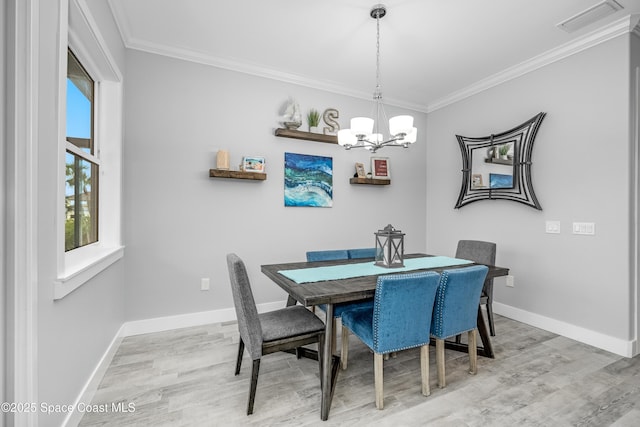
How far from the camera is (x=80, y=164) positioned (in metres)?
2.02

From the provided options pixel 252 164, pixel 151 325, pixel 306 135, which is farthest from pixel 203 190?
pixel 151 325

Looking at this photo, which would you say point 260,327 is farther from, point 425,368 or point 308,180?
point 308,180

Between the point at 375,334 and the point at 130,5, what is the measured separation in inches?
120

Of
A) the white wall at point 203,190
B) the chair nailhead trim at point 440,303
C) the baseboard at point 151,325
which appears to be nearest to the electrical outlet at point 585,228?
the chair nailhead trim at point 440,303

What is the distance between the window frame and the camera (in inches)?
55.9

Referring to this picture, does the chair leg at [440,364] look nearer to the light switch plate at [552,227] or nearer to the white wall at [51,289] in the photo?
the light switch plate at [552,227]

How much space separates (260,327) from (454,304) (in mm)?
1253

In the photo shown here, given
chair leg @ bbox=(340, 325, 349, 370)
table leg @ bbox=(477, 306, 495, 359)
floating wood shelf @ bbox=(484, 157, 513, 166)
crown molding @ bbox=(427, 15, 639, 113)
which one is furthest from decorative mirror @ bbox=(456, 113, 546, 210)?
chair leg @ bbox=(340, 325, 349, 370)

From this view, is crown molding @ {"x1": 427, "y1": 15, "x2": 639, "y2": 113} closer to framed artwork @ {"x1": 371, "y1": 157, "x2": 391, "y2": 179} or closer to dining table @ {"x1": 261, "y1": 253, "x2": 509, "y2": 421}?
framed artwork @ {"x1": 371, "y1": 157, "x2": 391, "y2": 179}

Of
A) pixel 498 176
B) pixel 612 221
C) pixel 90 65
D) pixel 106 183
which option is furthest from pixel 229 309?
pixel 612 221

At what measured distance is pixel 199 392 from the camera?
1.90 metres

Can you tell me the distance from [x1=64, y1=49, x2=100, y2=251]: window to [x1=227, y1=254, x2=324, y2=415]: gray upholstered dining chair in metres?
1.05

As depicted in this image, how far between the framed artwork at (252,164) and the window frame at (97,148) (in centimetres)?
110

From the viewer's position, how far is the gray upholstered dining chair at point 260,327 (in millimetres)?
1662
